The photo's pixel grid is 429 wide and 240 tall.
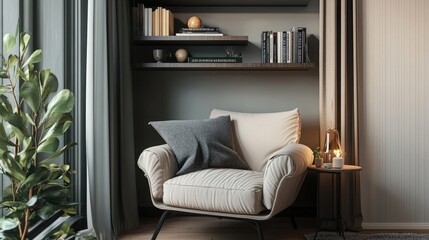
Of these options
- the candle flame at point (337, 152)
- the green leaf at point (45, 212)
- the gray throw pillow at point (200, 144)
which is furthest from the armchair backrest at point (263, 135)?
the green leaf at point (45, 212)

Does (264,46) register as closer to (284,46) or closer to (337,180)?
(284,46)

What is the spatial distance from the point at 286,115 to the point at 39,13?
1.64 m

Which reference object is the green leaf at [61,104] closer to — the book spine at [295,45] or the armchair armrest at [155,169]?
the armchair armrest at [155,169]

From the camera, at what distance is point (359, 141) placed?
10.5ft

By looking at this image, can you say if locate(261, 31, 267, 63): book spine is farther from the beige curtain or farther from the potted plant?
the potted plant

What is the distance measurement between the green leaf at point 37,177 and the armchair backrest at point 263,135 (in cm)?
182

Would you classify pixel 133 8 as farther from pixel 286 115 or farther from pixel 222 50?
pixel 286 115

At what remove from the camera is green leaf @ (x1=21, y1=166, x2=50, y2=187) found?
1441mm

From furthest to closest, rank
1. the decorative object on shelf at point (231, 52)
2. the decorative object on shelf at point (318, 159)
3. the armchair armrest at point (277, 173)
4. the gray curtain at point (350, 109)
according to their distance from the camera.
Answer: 1. the decorative object on shelf at point (231, 52)
2. the gray curtain at point (350, 109)
3. the decorative object on shelf at point (318, 159)
4. the armchair armrest at point (277, 173)

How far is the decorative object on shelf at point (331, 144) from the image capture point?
9.90 ft

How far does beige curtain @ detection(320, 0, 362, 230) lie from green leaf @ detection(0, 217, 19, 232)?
89.2 inches

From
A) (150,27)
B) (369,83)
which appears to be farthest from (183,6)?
(369,83)

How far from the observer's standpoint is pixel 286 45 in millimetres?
3346

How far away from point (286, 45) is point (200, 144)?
100 cm
